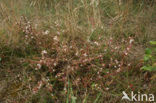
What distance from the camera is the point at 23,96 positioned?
1.67 m

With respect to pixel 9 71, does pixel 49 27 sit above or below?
above

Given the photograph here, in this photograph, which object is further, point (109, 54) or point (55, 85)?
point (109, 54)

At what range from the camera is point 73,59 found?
1.92 metres

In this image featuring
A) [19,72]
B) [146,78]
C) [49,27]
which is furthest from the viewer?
[49,27]

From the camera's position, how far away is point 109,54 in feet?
6.50

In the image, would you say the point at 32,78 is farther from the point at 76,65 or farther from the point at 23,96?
the point at 76,65

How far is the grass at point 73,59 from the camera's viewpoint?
5.44ft

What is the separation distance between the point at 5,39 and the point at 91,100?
3.86ft

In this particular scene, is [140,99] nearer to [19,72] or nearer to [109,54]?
[109,54]

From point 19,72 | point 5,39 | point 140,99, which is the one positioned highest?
point 5,39

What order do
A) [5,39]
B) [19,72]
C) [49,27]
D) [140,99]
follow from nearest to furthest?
[140,99] < [19,72] < [5,39] < [49,27]

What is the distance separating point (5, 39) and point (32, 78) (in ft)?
2.02

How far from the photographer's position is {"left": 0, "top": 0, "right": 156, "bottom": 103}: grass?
166cm

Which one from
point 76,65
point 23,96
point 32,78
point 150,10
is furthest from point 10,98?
point 150,10
